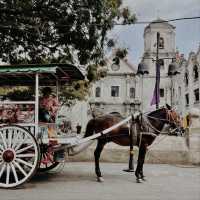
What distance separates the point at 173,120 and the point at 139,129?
2.93 feet

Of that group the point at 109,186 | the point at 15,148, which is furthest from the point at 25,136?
the point at 109,186

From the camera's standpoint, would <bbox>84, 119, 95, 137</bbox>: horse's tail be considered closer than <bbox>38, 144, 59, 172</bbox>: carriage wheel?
No

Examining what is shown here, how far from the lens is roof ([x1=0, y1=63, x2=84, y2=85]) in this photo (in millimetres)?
8031

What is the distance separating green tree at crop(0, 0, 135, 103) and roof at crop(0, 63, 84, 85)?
3.49 meters

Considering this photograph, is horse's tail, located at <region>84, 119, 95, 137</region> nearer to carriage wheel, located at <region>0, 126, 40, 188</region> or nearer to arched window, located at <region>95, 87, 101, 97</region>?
carriage wheel, located at <region>0, 126, 40, 188</region>

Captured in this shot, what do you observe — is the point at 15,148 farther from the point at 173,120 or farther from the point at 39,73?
the point at 173,120

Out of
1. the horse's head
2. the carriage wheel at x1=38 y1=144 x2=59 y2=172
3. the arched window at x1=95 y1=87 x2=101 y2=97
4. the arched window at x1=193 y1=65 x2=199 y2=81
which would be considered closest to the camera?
the carriage wheel at x1=38 y1=144 x2=59 y2=172

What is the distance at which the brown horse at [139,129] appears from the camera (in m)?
8.73

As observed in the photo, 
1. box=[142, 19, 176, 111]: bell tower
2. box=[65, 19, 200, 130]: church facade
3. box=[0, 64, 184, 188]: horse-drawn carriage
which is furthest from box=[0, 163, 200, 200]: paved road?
box=[142, 19, 176, 111]: bell tower

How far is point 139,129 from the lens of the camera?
880 centimetres

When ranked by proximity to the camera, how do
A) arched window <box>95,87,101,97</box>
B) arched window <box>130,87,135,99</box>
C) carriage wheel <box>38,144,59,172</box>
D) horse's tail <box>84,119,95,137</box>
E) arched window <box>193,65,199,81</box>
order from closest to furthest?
carriage wheel <box>38,144,59,172</box>, horse's tail <box>84,119,95,137</box>, arched window <box>193,65,199,81</box>, arched window <box>95,87,101,97</box>, arched window <box>130,87,135,99</box>

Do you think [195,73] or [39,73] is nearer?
[39,73]

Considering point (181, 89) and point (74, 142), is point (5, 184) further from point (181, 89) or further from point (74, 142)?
point (181, 89)

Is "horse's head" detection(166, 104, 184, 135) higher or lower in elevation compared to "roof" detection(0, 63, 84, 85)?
lower
